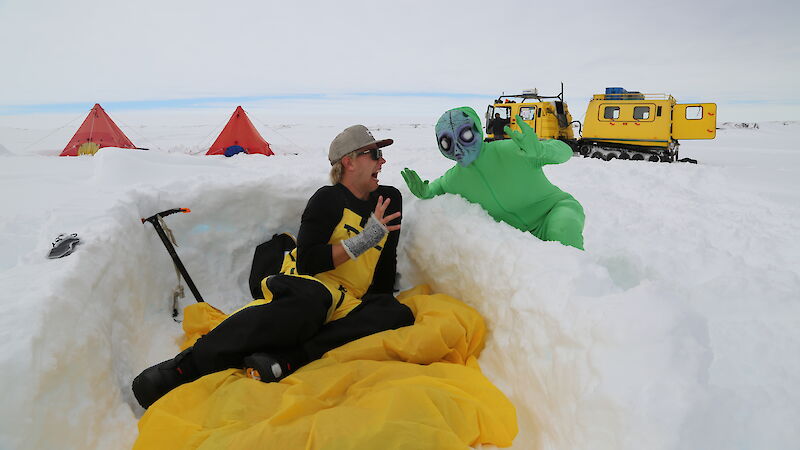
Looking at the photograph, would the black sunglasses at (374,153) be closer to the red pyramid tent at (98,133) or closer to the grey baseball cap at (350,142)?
the grey baseball cap at (350,142)

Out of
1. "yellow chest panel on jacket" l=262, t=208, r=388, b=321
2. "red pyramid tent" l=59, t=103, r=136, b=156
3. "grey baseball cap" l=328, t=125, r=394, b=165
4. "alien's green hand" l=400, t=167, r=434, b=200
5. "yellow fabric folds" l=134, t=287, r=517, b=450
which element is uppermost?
"red pyramid tent" l=59, t=103, r=136, b=156

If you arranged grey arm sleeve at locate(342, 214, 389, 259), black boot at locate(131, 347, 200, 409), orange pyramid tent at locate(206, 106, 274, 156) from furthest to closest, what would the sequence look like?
orange pyramid tent at locate(206, 106, 274, 156) < grey arm sleeve at locate(342, 214, 389, 259) < black boot at locate(131, 347, 200, 409)

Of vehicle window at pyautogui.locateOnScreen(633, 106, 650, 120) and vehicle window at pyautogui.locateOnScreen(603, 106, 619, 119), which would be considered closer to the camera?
vehicle window at pyautogui.locateOnScreen(633, 106, 650, 120)

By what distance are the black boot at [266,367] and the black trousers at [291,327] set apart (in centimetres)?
3

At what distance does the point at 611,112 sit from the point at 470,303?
32.7ft

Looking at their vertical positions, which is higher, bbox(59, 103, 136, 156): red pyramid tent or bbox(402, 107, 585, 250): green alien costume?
bbox(59, 103, 136, 156): red pyramid tent

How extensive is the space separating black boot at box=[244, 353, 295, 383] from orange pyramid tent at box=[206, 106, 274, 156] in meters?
8.14

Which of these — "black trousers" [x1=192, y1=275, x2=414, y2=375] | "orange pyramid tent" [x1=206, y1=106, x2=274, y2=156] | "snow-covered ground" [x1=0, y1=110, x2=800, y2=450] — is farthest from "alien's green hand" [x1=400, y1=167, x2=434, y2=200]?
"orange pyramid tent" [x1=206, y1=106, x2=274, y2=156]

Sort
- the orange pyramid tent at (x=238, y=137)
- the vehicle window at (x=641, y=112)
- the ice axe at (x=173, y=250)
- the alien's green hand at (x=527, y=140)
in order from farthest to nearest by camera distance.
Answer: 1. the vehicle window at (x=641, y=112)
2. the orange pyramid tent at (x=238, y=137)
3. the ice axe at (x=173, y=250)
4. the alien's green hand at (x=527, y=140)

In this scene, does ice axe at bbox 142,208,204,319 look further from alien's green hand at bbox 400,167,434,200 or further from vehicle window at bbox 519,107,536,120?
vehicle window at bbox 519,107,536,120

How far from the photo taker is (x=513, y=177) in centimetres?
228

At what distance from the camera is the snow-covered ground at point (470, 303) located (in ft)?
3.48

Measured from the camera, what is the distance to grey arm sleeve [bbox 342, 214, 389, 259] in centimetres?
187

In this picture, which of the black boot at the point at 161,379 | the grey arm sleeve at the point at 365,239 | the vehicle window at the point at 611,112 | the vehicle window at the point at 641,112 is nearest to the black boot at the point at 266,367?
the black boot at the point at 161,379
